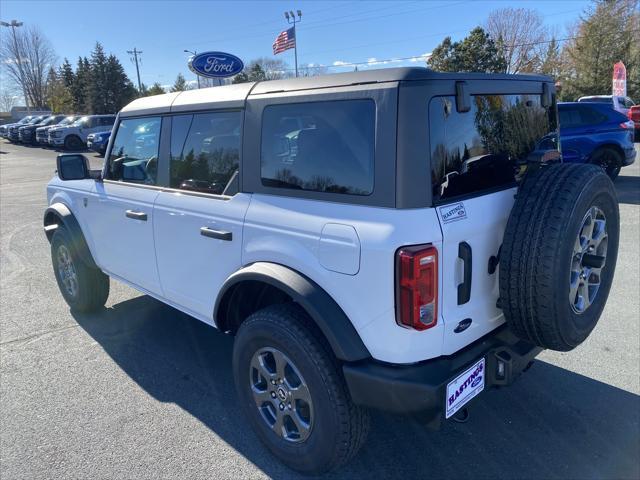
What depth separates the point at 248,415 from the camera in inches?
108

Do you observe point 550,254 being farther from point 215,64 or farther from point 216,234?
point 215,64

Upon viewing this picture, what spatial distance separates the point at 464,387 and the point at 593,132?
31.6 ft

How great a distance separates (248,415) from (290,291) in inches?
36.8

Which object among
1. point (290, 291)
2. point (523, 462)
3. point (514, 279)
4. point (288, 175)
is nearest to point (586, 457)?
point (523, 462)

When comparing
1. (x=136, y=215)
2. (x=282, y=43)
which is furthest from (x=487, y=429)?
(x=282, y=43)

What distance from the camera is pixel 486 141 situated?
2406mm

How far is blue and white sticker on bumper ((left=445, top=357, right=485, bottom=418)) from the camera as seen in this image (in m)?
2.10

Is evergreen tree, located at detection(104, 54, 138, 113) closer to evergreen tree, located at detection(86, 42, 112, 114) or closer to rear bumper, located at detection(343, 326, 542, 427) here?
evergreen tree, located at detection(86, 42, 112, 114)

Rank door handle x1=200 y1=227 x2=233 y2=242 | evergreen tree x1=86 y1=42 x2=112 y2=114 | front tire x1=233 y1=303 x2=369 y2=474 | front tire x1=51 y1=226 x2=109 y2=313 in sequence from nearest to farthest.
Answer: front tire x1=233 y1=303 x2=369 y2=474 < door handle x1=200 y1=227 x2=233 y2=242 < front tire x1=51 y1=226 x2=109 y2=313 < evergreen tree x1=86 y1=42 x2=112 y2=114

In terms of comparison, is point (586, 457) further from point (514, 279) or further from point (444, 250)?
point (444, 250)

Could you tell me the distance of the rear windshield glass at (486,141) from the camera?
2107 millimetres

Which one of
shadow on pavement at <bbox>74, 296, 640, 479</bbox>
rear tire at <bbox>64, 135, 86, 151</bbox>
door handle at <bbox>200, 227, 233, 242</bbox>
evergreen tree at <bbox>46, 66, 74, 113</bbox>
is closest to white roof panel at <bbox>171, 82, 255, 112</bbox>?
door handle at <bbox>200, 227, 233, 242</bbox>

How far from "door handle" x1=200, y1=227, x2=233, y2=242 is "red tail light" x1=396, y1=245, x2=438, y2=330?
1.07m

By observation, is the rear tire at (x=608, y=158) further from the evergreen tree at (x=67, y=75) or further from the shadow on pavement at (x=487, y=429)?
the evergreen tree at (x=67, y=75)
